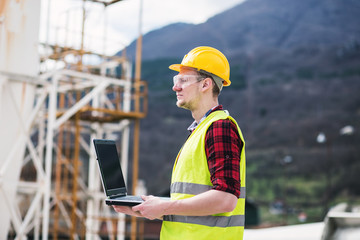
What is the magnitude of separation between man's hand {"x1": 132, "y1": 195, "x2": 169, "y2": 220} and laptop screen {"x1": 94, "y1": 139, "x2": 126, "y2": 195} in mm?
284

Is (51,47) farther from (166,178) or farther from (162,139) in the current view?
(162,139)

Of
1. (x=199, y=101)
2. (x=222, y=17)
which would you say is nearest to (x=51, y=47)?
(x=199, y=101)

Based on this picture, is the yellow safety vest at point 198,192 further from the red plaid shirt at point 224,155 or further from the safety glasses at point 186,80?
the safety glasses at point 186,80

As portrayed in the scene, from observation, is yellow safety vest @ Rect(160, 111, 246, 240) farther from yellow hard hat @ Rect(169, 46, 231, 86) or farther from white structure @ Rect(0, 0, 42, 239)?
white structure @ Rect(0, 0, 42, 239)

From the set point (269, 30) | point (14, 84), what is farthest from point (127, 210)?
point (269, 30)

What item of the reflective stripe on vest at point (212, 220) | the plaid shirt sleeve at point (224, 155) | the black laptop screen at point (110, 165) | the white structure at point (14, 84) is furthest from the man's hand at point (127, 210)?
the white structure at point (14, 84)

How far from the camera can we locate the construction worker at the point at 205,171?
205cm

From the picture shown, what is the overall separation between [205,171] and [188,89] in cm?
46

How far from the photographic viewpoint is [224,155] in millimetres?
2070

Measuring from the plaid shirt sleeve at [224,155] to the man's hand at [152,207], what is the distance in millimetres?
268

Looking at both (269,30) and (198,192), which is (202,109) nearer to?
(198,192)

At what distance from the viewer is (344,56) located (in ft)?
353

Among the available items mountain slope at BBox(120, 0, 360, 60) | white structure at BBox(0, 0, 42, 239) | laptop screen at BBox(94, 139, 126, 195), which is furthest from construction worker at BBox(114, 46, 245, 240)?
mountain slope at BBox(120, 0, 360, 60)

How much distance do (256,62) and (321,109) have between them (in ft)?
75.9
